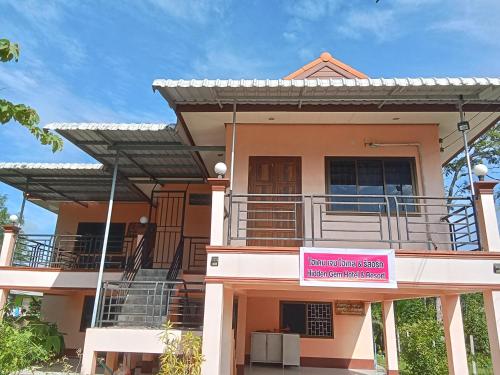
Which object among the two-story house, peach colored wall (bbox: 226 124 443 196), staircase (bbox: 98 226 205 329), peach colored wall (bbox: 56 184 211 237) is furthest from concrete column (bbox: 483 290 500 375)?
peach colored wall (bbox: 56 184 211 237)

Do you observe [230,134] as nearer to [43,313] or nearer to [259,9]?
[259,9]

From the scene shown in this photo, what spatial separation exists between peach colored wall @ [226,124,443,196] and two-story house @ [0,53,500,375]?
24mm

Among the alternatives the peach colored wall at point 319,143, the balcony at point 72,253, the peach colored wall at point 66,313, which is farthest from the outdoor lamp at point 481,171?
the peach colored wall at point 66,313

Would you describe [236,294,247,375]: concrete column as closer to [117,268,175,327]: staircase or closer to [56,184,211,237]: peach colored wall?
[117,268,175,327]: staircase

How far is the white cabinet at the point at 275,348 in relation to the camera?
39.1 ft

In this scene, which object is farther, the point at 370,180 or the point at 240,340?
the point at 240,340

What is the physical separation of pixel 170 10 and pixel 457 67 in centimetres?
611

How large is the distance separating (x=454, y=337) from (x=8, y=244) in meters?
10.5

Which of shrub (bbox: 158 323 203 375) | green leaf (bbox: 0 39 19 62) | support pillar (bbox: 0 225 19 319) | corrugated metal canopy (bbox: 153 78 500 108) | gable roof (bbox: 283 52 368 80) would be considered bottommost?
shrub (bbox: 158 323 203 375)

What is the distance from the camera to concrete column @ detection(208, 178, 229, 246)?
619 cm

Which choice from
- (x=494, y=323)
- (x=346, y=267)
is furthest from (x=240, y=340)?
(x=494, y=323)

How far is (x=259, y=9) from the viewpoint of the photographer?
4.89 m

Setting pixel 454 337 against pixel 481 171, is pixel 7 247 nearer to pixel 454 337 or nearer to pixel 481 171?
pixel 454 337

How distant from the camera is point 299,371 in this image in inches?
449
